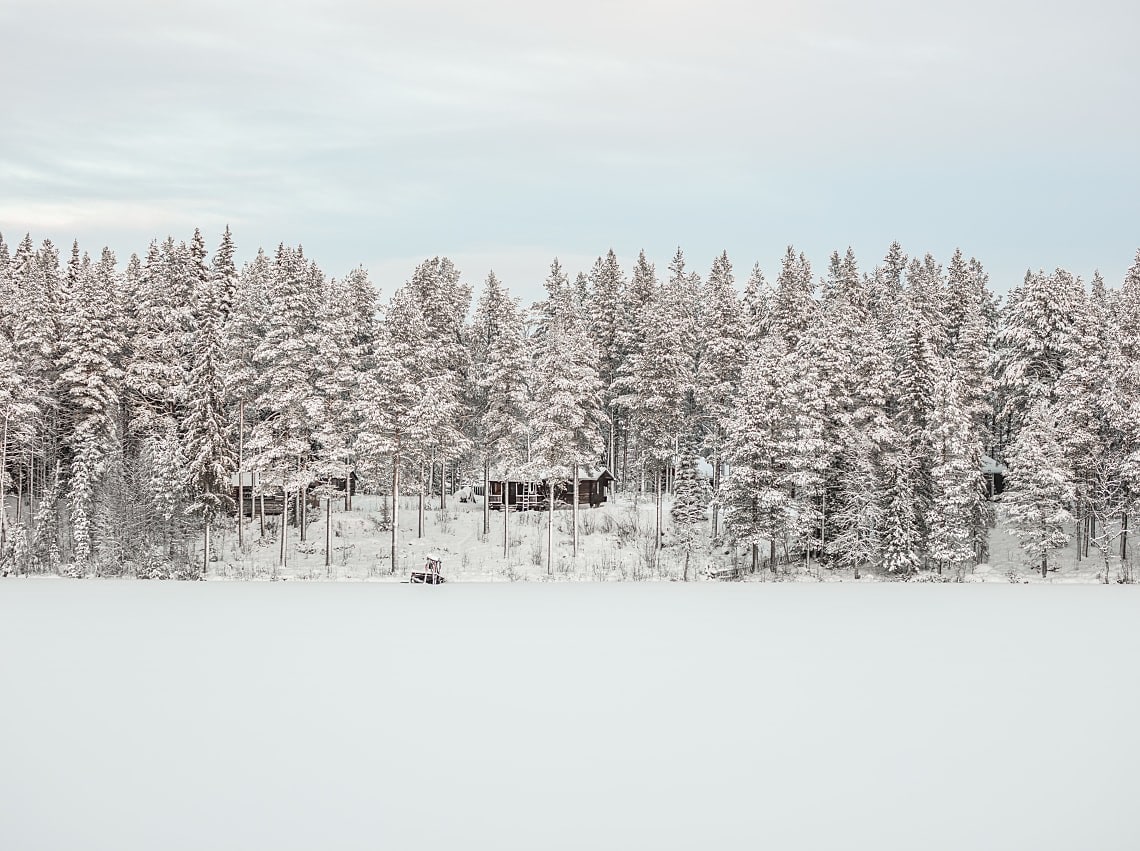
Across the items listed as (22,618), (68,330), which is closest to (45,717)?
(22,618)

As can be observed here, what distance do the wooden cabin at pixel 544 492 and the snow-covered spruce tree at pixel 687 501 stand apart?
7595mm

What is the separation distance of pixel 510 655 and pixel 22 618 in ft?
40.1

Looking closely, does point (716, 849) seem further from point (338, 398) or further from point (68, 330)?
point (68, 330)

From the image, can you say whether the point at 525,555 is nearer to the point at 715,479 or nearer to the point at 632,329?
the point at 715,479

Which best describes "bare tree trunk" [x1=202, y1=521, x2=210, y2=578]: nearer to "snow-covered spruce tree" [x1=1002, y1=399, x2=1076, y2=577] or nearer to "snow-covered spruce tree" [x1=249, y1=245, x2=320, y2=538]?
"snow-covered spruce tree" [x1=249, y1=245, x2=320, y2=538]

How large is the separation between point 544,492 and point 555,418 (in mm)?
10404

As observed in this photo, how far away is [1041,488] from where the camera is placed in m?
38.7

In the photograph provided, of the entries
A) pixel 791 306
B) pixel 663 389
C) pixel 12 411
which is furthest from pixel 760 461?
pixel 12 411

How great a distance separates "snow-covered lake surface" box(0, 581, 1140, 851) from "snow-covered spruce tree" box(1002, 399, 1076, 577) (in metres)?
18.7

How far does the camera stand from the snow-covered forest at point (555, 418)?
38.3 m

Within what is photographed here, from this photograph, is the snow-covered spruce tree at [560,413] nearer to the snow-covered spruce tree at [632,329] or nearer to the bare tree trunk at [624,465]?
the snow-covered spruce tree at [632,329]

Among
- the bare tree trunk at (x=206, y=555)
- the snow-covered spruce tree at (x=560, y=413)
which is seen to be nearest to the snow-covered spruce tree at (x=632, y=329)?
the snow-covered spruce tree at (x=560, y=413)

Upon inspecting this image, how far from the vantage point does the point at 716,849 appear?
7.69 m

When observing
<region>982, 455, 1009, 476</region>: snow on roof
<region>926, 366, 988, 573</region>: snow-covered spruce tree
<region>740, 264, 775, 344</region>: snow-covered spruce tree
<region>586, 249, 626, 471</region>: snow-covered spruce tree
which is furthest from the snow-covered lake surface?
<region>586, 249, 626, 471</region>: snow-covered spruce tree
